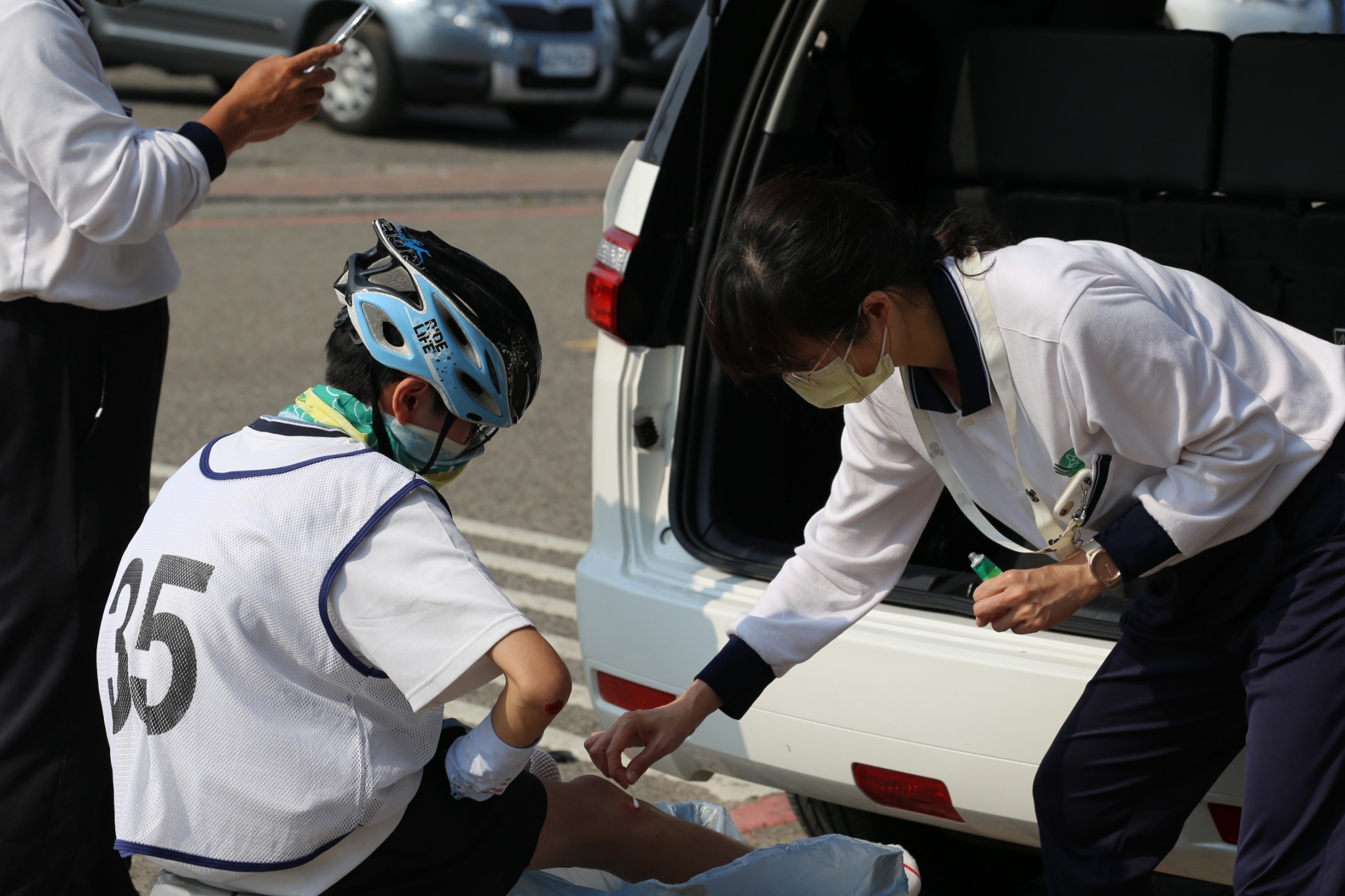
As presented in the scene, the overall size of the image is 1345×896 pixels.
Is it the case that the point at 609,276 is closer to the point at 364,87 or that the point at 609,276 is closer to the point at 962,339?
the point at 962,339

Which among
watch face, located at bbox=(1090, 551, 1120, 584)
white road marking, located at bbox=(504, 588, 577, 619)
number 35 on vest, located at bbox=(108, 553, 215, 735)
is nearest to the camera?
number 35 on vest, located at bbox=(108, 553, 215, 735)

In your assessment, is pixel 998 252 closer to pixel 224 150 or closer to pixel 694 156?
pixel 694 156

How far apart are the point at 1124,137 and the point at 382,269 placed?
183 centimetres

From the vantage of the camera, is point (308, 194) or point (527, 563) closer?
point (527, 563)

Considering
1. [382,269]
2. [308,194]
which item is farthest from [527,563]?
[308,194]

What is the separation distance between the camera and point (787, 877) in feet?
7.60

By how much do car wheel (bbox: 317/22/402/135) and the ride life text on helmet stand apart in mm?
10278

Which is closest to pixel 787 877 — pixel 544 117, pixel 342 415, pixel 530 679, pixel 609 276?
pixel 530 679

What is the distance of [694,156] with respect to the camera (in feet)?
9.94

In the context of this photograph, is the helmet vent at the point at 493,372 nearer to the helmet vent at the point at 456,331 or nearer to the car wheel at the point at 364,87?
the helmet vent at the point at 456,331

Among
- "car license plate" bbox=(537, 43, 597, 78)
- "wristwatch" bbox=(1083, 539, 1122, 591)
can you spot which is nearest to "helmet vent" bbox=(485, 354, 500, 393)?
"wristwatch" bbox=(1083, 539, 1122, 591)

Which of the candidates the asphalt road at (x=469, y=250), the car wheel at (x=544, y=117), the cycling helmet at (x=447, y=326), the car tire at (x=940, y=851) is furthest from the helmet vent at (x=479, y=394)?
the car wheel at (x=544, y=117)

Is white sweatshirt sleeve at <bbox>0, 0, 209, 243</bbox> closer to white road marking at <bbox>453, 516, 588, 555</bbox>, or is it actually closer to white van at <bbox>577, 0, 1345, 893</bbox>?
white van at <bbox>577, 0, 1345, 893</bbox>

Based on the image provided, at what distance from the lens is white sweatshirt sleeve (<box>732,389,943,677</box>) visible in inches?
92.5
